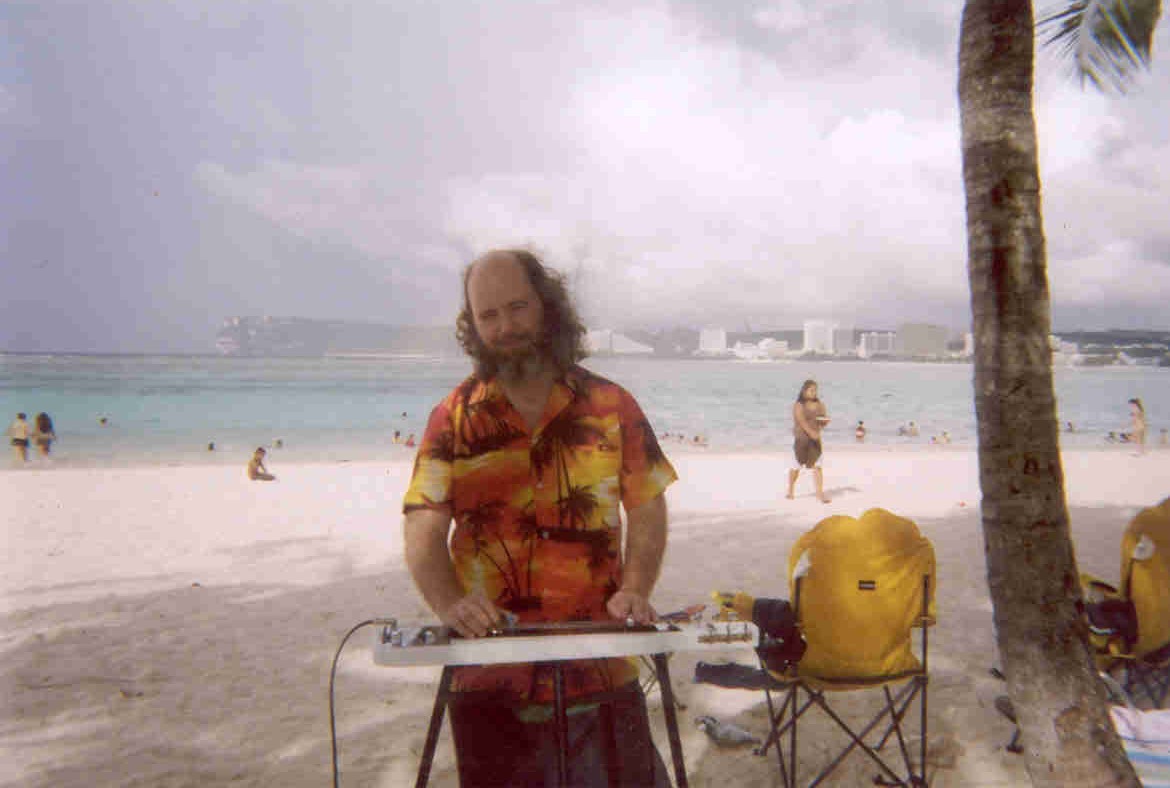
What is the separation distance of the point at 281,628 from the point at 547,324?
4755 mm

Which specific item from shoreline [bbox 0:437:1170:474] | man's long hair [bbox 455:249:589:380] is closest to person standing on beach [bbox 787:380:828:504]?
shoreline [bbox 0:437:1170:474]

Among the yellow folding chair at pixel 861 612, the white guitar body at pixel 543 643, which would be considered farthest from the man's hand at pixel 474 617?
the yellow folding chair at pixel 861 612

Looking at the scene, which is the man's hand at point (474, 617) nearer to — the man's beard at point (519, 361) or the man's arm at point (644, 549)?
the man's arm at point (644, 549)

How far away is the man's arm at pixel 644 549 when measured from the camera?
1802 millimetres

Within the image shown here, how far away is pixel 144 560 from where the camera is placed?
812 centimetres

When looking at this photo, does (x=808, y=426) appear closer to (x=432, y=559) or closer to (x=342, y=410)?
(x=432, y=559)

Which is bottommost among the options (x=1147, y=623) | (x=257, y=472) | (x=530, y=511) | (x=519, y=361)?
(x=257, y=472)

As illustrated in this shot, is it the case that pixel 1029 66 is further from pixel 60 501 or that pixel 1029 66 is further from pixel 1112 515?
pixel 60 501

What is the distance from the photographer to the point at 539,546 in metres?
1.79

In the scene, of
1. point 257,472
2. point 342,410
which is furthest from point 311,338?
point 257,472

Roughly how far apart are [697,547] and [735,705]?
14.2ft

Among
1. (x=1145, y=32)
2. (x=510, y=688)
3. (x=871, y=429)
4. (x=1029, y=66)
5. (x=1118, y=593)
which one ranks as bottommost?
(x=871, y=429)

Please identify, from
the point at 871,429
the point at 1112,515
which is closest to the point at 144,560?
the point at 1112,515

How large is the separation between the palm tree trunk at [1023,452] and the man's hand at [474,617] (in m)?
1.67
